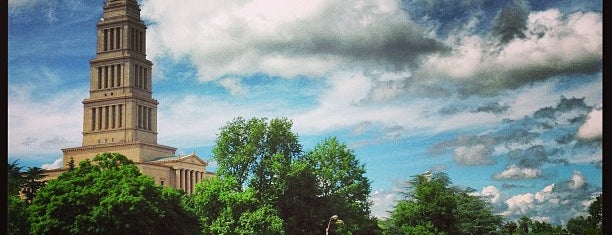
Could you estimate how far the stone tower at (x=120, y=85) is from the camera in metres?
66.6

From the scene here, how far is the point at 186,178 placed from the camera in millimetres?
61125

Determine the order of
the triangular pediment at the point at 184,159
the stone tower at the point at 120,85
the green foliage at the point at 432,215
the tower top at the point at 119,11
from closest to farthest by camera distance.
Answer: the green foliage at the point at 432,215 < the triangular pediment at the point at 184,159 < the stone tower at the point at 120,85 < the tower top at the point at 119,11

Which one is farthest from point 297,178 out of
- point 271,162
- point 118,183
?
point 118,183

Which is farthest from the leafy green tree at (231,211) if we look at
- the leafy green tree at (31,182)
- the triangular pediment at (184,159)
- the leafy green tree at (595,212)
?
the triangular pediment at (184,159)

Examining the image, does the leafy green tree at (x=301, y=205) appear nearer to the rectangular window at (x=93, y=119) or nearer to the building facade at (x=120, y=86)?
the building facade at (x=120, y=86)

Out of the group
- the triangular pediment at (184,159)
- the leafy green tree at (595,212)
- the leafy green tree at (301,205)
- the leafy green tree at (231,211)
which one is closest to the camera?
the leafy green tree at (231,211)

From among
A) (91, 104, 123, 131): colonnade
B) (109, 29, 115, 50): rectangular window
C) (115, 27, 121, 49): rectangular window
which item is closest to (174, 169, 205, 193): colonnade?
(91, 104, 123, 131): colonnade

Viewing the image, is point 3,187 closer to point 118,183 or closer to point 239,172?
point 118,183

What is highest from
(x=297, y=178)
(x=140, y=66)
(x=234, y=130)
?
(x=140, y=66)

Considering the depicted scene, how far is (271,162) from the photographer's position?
2817cm

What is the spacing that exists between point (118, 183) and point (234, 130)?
7187 mm

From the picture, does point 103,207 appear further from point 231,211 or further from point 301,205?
point 301,205

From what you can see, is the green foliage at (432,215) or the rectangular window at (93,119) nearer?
the green foliage at (432,215)

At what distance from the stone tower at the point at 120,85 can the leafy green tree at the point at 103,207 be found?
42788 millimetres
